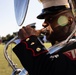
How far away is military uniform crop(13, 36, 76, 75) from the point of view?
2479 millimetres

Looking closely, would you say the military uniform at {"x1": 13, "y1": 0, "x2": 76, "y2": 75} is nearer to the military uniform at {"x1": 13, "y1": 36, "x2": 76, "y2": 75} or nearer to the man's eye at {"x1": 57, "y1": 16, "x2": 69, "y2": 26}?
the military uniform at {"x1": 13, "y1": 36, "x2": 76, "y2": 75}

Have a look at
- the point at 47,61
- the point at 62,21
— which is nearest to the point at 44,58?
the point at 47,61

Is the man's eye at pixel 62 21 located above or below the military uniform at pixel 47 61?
above


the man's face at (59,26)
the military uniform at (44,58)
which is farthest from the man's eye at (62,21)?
the military uniform at (44,58)

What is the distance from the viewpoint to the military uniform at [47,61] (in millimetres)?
2479

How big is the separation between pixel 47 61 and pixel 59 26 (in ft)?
1.42

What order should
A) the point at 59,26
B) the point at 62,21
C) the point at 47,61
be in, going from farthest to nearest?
the point at 59,26 → the point at 62,21 → the point at 47,61

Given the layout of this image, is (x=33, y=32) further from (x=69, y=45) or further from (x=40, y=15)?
(x=40, y=15)

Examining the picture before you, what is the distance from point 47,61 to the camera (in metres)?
2.50

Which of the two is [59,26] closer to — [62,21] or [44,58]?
[62,21]

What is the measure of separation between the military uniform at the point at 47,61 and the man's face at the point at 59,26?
0.77 feet

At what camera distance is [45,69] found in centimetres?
250

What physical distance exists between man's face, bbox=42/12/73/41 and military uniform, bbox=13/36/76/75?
236 millimetres

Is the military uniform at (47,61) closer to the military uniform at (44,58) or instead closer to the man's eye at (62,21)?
the military uniform at (44,58)
